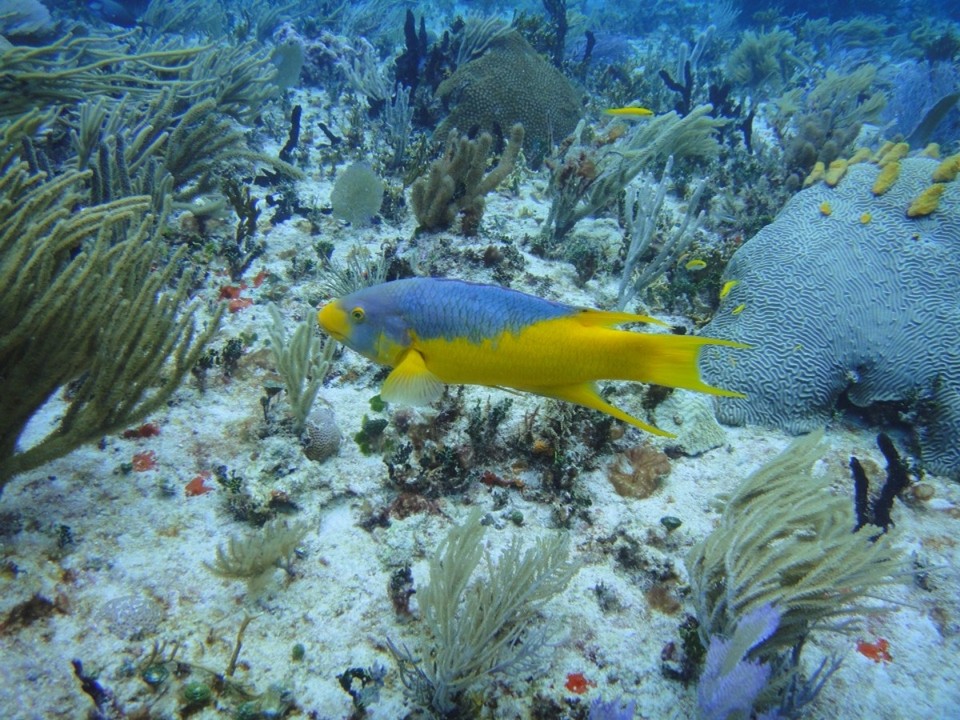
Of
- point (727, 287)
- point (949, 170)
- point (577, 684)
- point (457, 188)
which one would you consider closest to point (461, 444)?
point (577, 684)

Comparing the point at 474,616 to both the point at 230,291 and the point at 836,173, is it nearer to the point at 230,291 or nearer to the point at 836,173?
the point at 230,291

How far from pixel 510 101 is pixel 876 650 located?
8.42 m

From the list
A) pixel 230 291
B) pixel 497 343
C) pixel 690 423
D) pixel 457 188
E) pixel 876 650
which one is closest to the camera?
pixel 497 343


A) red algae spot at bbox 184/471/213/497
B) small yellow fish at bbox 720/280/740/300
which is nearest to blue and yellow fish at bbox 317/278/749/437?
red algae spot at bbox 184/471/213/497

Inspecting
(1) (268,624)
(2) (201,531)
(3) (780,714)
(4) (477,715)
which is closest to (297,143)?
(2) (201,531)

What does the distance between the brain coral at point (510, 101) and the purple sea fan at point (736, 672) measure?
7.21 metres

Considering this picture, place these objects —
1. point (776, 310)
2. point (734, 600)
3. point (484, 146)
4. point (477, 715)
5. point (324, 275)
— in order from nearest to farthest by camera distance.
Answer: point (477, 715), point (734, 600), point (776, 310), point (324, 275), point (484, 146)

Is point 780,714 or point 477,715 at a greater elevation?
point 477,715

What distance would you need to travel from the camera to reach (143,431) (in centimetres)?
341

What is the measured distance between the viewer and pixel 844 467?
381cm

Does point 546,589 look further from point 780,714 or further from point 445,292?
point 445,292

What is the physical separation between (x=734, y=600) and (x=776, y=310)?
3104mm

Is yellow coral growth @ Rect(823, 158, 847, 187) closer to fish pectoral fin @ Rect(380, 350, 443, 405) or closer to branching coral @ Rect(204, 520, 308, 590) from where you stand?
fish pectoral fin @ Rect(380, 350, 443, 405)

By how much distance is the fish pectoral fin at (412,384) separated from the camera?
2139mm
